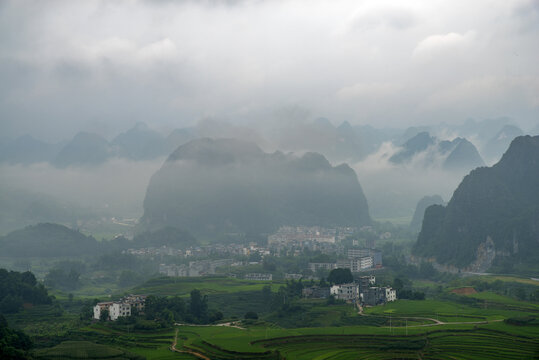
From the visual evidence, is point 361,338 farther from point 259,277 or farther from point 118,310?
point 259,277

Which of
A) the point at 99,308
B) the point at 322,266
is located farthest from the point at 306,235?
the point at 99,308

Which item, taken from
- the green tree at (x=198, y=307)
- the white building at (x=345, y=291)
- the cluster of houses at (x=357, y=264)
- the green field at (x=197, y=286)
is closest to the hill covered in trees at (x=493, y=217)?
the cluster of houses at (x=357, y=264)

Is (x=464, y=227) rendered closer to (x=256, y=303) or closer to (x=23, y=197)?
(x=256, y=303)

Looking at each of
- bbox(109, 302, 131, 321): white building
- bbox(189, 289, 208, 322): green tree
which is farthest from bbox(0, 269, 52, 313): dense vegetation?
bbox(189, 289, 208, 322): green tree

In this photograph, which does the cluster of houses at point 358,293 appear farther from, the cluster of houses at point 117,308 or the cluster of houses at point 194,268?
the cluster of houses at point 194,268

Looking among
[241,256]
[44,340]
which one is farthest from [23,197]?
[44,340]

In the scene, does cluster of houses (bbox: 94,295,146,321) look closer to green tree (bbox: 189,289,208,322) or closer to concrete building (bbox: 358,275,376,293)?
green tree (bbox: 189,289,208,322)
